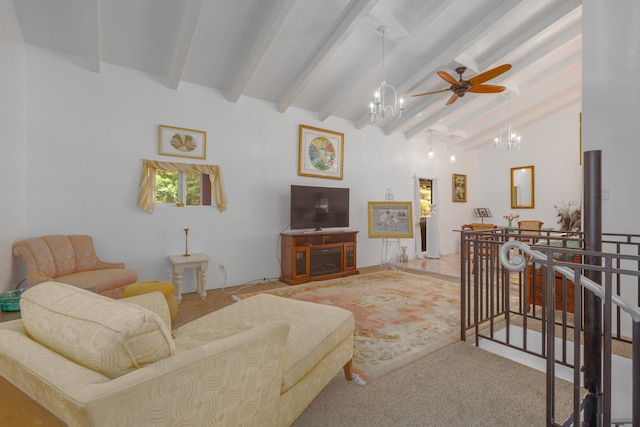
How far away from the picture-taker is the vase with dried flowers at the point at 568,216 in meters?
6.71

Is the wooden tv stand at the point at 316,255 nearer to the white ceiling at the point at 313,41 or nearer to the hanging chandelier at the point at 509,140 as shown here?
the white ceiling at the point at 313,41

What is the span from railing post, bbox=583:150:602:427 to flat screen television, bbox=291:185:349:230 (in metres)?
4.18

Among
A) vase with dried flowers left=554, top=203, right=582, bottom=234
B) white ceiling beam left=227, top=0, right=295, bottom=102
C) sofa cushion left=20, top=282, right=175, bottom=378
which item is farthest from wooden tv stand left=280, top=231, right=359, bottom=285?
vase with dried flowers left=554, top=203, right=582, bottom=234

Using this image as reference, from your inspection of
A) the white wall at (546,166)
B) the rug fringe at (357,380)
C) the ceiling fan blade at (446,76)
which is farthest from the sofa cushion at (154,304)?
the white wall at (546,166)

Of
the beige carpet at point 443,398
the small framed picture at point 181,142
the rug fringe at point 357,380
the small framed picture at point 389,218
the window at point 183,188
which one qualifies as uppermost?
the small framed picture at point 181,142

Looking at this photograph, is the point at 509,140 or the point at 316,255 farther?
the point at 509,140

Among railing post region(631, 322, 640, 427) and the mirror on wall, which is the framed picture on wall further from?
railing post region(631, 322, 640, 427)

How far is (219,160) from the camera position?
4.62 metres

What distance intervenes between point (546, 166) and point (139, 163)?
874cm

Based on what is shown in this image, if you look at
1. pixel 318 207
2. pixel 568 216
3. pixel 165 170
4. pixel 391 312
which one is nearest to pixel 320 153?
pixel 318 207

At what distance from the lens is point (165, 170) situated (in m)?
4.20

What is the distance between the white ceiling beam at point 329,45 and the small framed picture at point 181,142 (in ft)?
4.87

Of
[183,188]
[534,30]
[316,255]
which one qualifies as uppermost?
[534,30]

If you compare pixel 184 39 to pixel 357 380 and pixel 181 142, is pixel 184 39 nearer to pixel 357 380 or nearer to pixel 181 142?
pixel 181 142
